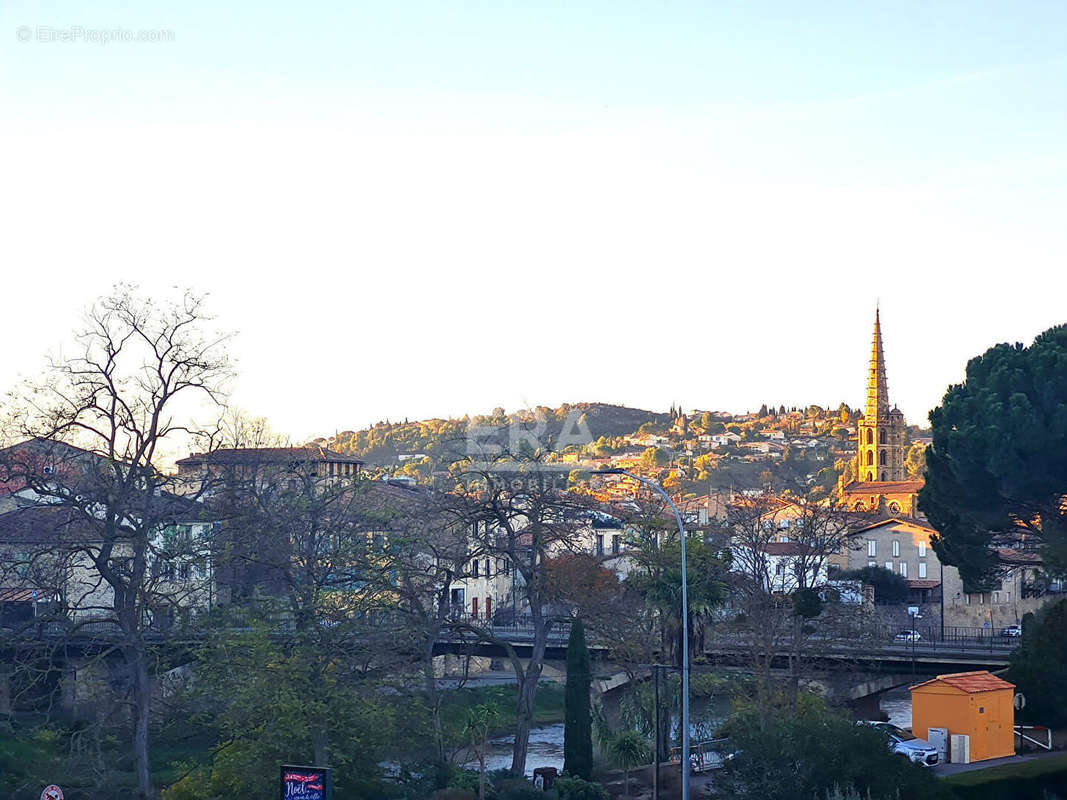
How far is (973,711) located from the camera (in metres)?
40.5

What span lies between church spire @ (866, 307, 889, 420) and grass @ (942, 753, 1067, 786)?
524 feet

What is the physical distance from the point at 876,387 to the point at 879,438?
8443 mm

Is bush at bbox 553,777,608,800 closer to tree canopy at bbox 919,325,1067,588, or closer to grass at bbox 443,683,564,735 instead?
tree canopy at bbox 919,325,1067,588

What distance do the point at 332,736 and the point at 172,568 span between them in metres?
7.36

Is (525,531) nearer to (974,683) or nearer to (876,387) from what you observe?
(974,683)

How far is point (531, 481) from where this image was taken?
46219 millimetres

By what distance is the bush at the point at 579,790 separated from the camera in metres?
37.8

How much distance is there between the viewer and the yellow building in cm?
4044

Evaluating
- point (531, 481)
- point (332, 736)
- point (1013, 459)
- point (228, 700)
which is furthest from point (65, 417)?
point (1013, 459)

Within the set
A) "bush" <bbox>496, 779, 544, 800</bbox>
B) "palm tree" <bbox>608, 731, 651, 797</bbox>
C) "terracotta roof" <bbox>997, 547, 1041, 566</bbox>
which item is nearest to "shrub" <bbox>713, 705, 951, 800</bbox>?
"bush" <bbox>496, 779, 544, 800</bbox>

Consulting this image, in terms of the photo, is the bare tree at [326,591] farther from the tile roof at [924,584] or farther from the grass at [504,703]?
the tile roof at [924,584]

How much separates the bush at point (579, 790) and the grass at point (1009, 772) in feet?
32.8

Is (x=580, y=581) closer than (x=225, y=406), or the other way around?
(x=225, y=406)

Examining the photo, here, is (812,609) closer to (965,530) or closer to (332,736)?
(965,530)
